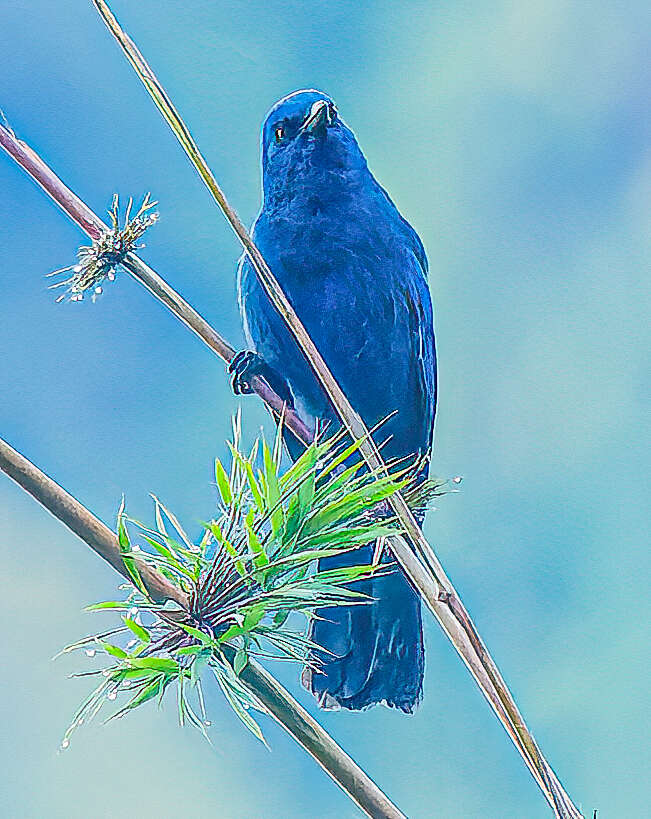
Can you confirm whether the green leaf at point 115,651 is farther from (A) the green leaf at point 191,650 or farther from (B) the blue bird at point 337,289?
(B) the blue bird at point 337,289

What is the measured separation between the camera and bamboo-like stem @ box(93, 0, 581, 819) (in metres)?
0.39

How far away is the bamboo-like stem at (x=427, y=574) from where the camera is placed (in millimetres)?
387

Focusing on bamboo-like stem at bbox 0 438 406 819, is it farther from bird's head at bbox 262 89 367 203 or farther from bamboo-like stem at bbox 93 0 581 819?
bird's head at bbox 262 89 367 203

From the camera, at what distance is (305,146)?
0.94 meters

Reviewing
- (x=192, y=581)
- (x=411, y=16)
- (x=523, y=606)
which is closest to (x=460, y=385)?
(x=523, y=606)

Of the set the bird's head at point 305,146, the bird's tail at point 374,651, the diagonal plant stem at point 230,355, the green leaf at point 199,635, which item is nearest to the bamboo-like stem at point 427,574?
the diagonal plant stem at point 230,355

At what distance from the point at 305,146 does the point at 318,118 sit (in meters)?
0.04

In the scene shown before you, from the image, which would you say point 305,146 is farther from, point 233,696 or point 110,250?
point 233,696

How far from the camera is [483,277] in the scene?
1.06 m

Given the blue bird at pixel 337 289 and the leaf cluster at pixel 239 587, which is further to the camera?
the blue bird at pixel 337 289

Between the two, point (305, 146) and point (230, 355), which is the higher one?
point (305, 146)

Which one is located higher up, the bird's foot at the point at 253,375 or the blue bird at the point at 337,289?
the blue bird at the point at 337,289

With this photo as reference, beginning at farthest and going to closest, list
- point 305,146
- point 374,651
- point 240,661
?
1. point 305,146
2. point 374,651
3. point 240,661

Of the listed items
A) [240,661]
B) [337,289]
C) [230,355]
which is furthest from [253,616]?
[337,289]
